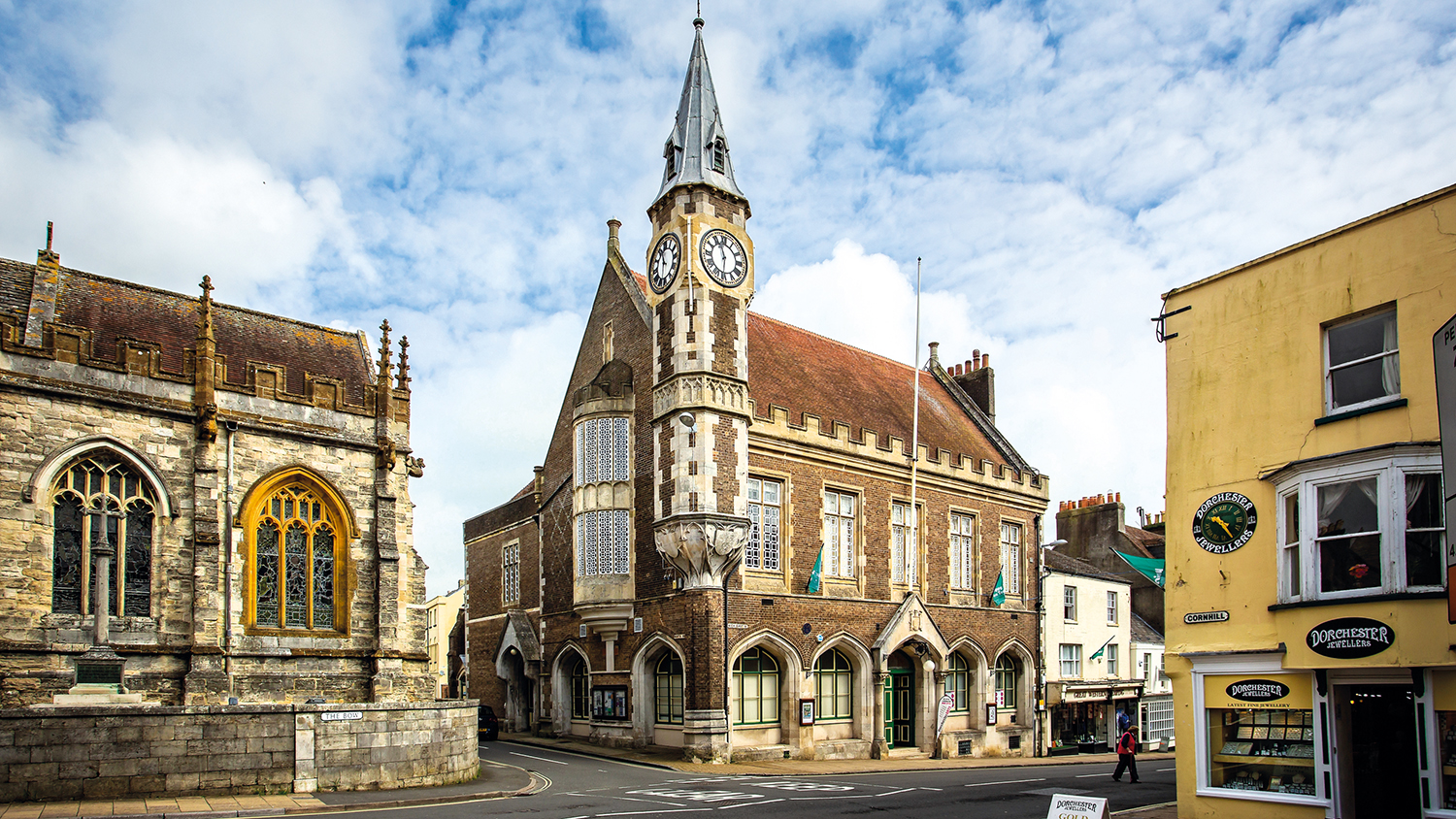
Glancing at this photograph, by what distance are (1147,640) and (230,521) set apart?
35.0m

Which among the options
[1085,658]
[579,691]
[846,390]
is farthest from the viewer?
[1085,658]

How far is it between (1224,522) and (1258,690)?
2.25 m

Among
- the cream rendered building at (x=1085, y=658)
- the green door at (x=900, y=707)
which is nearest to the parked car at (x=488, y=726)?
the green door at (x=900, y=707)

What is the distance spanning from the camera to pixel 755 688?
27531 millimetres

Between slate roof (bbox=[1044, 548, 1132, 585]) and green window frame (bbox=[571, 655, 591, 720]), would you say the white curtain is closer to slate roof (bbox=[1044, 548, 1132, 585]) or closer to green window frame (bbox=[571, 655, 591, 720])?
green window frame (bbox=[571, 655, 591, 720])

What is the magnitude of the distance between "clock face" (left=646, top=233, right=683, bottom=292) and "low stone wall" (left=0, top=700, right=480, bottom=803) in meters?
13.5

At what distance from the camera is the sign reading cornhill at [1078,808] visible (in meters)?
10.0

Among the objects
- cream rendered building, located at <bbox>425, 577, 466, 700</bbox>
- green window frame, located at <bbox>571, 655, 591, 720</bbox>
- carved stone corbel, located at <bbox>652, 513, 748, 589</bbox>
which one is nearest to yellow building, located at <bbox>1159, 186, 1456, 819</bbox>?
carved stone corbel, located at <bbox>652, 513, 748, 589</bbox>

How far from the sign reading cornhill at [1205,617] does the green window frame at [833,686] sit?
15.1 m

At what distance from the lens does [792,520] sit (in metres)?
28.8

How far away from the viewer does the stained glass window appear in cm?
2164

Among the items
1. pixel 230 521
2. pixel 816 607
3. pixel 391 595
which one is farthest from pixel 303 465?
pixel 816 607

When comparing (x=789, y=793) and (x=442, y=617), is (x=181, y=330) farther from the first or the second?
(x=442, y=617)

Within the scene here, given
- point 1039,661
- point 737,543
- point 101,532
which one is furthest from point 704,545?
point 1039,661
